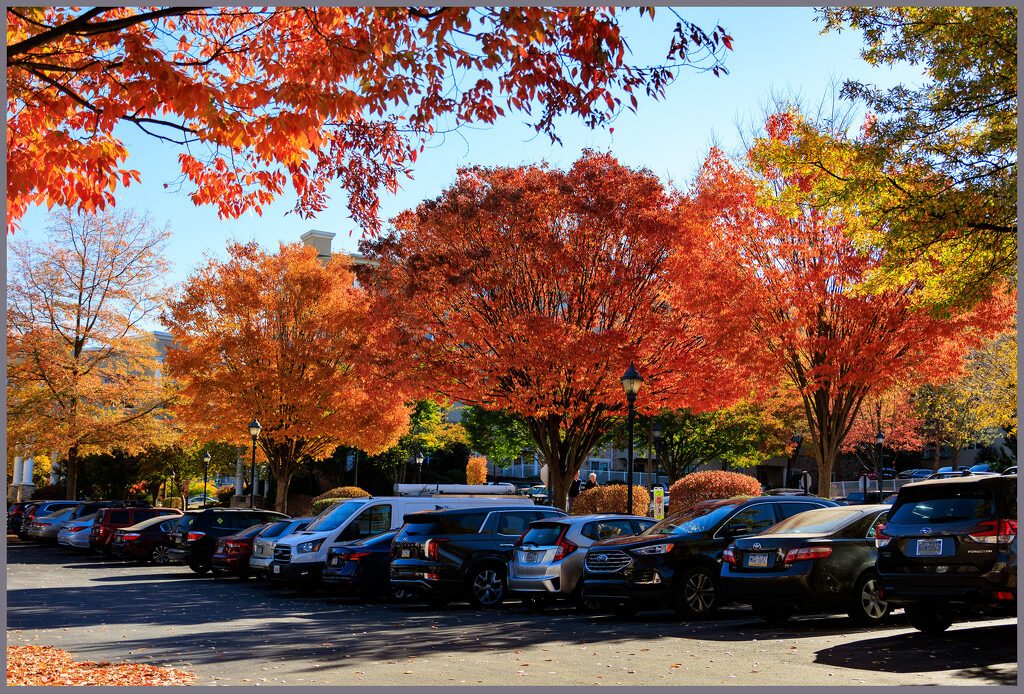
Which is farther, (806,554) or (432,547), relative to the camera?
(432,547)

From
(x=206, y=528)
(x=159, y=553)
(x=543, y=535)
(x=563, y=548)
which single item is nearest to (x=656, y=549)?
(x=563, y=548)

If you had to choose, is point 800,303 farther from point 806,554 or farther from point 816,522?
point 806,554

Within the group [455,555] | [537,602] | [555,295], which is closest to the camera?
[455,555]

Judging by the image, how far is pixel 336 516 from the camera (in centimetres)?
1919

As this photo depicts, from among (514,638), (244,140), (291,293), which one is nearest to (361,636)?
(514,638)

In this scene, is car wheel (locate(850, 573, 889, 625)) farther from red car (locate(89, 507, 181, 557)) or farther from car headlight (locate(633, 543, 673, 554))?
red car (locate(89, 507, 181, 557))

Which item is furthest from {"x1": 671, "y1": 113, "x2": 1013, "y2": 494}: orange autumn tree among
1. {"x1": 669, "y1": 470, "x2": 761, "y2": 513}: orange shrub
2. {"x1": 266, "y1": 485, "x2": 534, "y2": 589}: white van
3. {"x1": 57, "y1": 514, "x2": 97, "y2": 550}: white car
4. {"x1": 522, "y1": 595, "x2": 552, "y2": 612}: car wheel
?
{"x1": 57, "y1": 514, "x2": 97, "y2": 550}: white car

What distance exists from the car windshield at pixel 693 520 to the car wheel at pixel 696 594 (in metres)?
0.70

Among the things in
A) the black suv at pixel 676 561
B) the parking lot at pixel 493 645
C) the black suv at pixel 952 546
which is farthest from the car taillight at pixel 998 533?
the black suv at pixel 676 561

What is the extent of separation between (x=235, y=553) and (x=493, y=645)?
12842 millimetres

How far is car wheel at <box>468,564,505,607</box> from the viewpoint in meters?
15.4

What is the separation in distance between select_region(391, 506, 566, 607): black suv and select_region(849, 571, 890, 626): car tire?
599 cm

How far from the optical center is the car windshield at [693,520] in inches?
537

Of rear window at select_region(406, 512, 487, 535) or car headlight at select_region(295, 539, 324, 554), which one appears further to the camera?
car headlight at select_region(295, 539, 324, 554)
